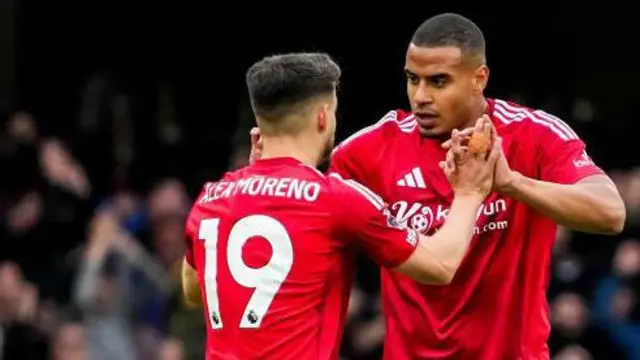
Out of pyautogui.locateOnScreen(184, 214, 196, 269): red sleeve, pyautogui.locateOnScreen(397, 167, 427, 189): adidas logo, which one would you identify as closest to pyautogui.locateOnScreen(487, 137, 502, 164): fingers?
pyautogui.locateOnScreen(397, 167, 427, 189): adidas logo

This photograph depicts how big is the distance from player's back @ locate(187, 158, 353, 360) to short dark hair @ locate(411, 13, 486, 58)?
2.47 feet

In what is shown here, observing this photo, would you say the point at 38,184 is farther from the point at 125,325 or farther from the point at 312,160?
the point at 312,160

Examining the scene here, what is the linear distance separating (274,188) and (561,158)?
3.63 feet

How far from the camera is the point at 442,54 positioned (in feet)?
21.2

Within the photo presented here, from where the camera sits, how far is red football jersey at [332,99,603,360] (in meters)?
6.55

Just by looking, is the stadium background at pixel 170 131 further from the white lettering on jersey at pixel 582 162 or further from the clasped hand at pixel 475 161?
the clasped hand at pixel 475 161

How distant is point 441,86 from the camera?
6.47 meters

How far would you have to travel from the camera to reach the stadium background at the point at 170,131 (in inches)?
462

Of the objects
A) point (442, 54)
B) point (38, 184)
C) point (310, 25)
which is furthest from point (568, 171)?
point (310, 25)

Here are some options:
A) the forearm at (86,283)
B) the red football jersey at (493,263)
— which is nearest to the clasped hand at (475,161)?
the red football jersey at (493,263)

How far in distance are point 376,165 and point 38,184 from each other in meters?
6.79

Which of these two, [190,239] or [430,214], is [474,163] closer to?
[430,214]

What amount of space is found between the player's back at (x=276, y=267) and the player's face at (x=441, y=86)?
623 mm

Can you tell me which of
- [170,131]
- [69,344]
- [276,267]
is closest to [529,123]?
[276,267]
